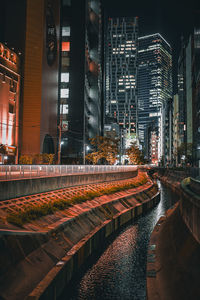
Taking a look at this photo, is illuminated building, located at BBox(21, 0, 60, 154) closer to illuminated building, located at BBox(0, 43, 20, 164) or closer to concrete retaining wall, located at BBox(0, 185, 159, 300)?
illuminated building, located at BBox(0, 43, 20, 164)

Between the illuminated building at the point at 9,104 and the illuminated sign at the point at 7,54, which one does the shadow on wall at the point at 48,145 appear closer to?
A: the illuminated building at the point at 9,104

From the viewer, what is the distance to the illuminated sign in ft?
211

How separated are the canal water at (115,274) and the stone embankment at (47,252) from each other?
24.7 inches

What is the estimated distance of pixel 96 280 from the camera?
14.6 m

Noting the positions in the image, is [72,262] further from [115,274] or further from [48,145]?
[48,145]

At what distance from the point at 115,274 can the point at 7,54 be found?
64132 millimetres

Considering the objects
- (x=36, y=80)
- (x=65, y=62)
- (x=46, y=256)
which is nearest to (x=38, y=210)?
(x=46, y=256)

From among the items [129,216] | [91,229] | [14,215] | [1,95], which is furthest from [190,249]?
[1,95]

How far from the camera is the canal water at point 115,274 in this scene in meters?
13.2

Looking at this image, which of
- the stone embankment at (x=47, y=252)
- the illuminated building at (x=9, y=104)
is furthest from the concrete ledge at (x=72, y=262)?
the illuminated building at (x=9, y=104)

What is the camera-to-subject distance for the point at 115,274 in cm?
1545

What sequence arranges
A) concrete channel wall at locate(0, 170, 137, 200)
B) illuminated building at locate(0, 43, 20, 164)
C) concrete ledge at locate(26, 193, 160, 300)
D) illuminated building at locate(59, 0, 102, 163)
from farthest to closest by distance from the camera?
illuminated building at locate(59, 0, 102, 163) < illuminated building at locate(0, 43, 20, 164) < concrete channel wall at locate(0, 170, 137, 200) < concrete ledge at locate(26, 193, 160, 300)

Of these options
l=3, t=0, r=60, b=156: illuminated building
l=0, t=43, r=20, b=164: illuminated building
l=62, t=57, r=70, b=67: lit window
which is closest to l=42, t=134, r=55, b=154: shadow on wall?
l=3, t=0, r=60, b=156: illuminated building

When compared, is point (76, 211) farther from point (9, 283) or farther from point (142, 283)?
point (9, 283)
